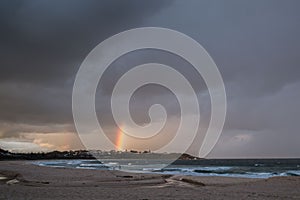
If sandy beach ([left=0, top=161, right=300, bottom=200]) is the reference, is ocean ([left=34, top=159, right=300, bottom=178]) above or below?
above

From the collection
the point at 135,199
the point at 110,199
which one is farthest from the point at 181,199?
the point at 110,199

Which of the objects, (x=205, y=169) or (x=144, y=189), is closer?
(x=144, y=189)

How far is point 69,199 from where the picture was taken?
48.8 feet

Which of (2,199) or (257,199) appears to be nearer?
(2,199)

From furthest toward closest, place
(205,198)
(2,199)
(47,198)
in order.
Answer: (205,198), (47,198), (2,199)

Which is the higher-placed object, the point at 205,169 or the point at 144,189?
the point at 205,169

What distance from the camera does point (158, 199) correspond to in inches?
607

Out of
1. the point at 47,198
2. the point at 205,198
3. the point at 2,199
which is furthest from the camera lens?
the point at 205,198

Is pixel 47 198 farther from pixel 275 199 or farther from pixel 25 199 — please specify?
pixel 275 199

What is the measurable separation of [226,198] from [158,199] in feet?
12.0

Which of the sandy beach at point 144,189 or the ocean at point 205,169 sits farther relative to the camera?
the ocean at point 205,169

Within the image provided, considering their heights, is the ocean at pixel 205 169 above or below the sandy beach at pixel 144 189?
above

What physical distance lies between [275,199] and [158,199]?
609 centimetres

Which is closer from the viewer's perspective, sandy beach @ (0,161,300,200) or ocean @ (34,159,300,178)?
sandy beach @ (0,161,300,200)
